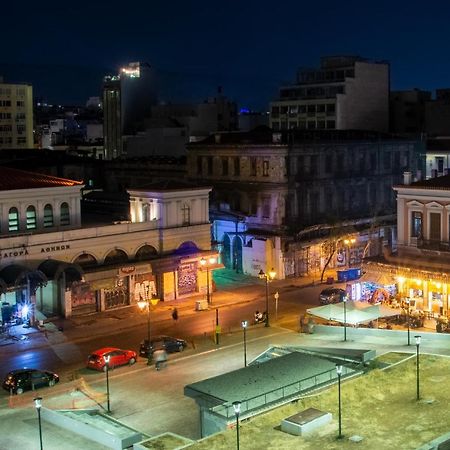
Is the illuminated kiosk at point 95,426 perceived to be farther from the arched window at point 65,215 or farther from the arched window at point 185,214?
the arched window at point 185,214

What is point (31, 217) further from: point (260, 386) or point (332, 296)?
point (260, 386)

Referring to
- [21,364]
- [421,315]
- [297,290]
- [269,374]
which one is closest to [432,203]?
[421,315]

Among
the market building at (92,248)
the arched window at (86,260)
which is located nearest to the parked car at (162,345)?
the market building at (92,248)

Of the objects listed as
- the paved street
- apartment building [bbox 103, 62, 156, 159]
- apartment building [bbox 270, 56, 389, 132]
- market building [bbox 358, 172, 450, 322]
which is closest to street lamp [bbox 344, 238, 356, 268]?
the paved street

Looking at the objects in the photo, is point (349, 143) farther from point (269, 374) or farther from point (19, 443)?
point (19, 443)

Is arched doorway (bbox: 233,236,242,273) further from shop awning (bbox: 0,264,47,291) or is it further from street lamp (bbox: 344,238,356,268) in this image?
shop awning (bbox: 0,264,47,291)

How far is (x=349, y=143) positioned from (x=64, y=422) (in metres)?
55.3

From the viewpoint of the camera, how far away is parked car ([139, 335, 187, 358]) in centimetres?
5081

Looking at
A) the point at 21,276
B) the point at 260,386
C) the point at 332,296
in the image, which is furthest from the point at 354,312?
the point at 21,276

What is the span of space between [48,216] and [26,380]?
74.1 feet

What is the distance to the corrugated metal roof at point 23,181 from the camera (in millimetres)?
63078

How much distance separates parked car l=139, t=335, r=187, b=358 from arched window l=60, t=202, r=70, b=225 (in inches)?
693

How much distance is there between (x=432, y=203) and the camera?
2356 inches

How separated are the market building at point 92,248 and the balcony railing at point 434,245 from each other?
1806cm
